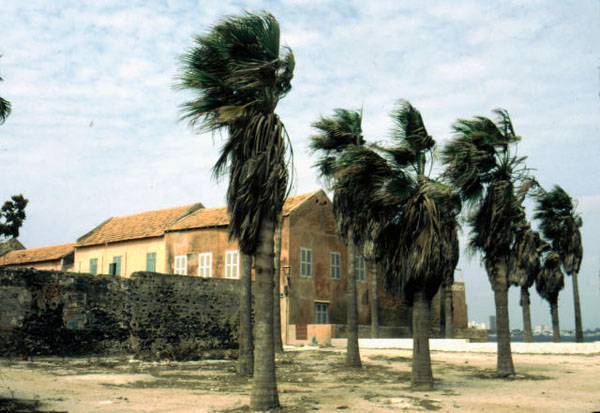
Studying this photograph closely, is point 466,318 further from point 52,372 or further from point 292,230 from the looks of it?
point 52,372

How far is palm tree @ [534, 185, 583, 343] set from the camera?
27422mm

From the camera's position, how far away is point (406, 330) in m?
33.7

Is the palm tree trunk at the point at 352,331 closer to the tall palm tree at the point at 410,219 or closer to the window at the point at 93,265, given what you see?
the tall palm tree at the point at 410,219

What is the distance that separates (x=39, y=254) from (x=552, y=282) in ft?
109

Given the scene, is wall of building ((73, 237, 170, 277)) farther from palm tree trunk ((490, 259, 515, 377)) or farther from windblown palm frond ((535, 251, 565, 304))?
palm tree trunk ((490, 259, 515, 377))

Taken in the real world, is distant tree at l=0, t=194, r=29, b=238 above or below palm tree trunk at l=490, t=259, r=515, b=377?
above

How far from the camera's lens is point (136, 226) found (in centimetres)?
3525

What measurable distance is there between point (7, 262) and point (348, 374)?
3321cm

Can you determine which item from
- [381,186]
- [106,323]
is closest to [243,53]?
[381,186]

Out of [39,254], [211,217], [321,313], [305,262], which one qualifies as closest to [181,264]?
[211,217]

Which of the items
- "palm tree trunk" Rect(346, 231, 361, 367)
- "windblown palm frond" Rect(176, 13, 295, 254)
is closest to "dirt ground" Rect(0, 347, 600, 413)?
"palm tree trunk" Rect(346, 231, 361, 367)

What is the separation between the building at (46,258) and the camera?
1459 inches

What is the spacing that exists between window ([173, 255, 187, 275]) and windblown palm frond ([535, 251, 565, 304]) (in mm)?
19566

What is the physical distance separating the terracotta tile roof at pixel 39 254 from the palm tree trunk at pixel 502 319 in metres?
30.3
